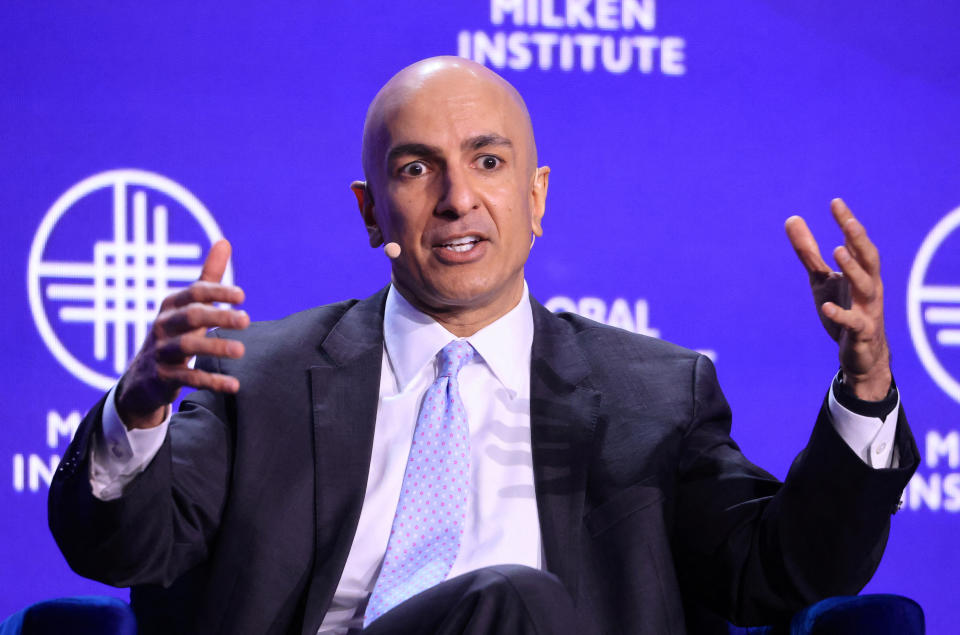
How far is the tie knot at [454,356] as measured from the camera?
6.39 ft

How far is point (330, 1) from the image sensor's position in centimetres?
268

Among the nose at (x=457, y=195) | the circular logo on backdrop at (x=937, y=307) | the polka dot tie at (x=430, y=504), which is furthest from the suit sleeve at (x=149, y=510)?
the circular logo on backdrop at (x=937, y=307)

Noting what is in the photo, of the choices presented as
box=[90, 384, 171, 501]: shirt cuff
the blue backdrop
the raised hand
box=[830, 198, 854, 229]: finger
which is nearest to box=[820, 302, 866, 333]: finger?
the raised hand

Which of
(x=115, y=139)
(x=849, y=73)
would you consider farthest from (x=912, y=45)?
(x=115, y=139)

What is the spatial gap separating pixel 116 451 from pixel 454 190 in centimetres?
71

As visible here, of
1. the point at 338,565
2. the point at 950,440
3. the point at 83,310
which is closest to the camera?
the point at 338,565

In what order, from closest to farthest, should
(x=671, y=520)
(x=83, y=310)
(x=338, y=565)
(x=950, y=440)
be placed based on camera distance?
(x=338, y=565)
(x=671, y=520)
(x=83, y=310)
(x=950, y=440)

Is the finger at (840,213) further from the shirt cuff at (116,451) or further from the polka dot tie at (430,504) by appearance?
the shirt cuff at (116,451)

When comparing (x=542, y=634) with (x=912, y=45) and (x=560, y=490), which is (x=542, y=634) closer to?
(x=560, y=490)

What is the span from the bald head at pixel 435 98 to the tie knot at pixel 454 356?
0.34 m

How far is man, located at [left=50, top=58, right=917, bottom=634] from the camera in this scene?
5.13ft

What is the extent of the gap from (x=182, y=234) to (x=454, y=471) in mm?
1122

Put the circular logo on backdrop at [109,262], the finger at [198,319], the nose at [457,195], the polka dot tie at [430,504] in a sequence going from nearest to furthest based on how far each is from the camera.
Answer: the finger at [198,319], the polka dot tie at [430,504], the nose at [457,195], the circular logo on backdrop at [109,262]

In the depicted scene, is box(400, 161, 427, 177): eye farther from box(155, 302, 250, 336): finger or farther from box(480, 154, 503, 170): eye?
box(155, 302, 250, 336): finger
